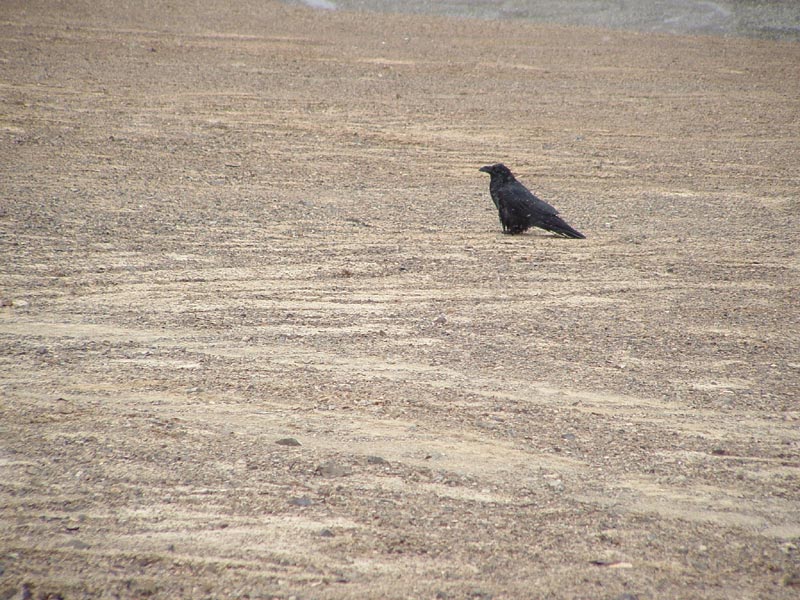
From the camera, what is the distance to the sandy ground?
3482 millimetres

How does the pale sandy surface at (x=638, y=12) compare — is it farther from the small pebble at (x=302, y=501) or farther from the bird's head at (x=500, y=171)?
the small pebble at (x=302, y=501)

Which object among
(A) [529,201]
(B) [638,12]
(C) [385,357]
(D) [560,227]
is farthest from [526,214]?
(B) [638,12]

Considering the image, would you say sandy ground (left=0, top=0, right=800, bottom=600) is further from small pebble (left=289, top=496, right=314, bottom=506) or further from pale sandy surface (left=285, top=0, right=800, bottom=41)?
pale sandy surface (left=285, top=0, right=800, bottom=41)

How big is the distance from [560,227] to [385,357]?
3.27 metres

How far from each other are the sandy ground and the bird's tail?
0.33m

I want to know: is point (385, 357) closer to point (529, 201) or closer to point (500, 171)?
point (529, 201)

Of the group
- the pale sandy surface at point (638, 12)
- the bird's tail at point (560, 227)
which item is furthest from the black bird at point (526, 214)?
the pale sandy surface at point (638, 12)

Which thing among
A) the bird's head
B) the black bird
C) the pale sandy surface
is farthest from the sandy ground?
the pale sandy surface

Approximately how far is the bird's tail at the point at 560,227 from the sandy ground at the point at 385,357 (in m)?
0.33

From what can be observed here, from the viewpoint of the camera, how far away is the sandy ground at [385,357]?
3.48 m

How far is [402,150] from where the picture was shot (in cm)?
1123

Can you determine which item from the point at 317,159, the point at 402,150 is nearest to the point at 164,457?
the point at 317,159

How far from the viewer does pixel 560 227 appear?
8047 millimetres

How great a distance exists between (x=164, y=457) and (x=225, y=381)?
0.89 m
